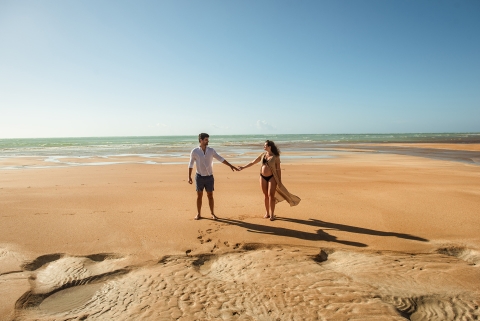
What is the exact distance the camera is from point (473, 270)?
3697 millimetres

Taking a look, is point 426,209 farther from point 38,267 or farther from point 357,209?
point 38,267

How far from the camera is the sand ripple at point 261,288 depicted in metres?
2.86

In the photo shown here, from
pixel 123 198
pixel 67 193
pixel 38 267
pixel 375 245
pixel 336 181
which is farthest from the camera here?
pixel 336 181

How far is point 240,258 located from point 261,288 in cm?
92

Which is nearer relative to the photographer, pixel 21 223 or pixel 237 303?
pixel 237 303

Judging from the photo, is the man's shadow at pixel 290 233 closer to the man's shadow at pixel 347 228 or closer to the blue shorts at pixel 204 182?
the man's shadow at pixel 347 228

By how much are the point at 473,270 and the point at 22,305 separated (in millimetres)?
5818

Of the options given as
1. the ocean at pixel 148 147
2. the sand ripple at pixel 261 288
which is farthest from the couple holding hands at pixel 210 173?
the ocean at pixel 148 147

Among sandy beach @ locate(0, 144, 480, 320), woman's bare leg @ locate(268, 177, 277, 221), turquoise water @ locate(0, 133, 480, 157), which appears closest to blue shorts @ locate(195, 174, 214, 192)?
sandy beach @ locate(0, 144, 480, 320)

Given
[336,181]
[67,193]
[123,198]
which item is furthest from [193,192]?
[336,181]

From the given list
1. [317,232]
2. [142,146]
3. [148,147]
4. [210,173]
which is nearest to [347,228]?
[317,232]

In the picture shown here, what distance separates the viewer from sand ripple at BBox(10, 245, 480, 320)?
286cm

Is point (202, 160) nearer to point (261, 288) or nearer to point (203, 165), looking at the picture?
point (203, 165)

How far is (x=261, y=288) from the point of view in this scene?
10.7 ft
